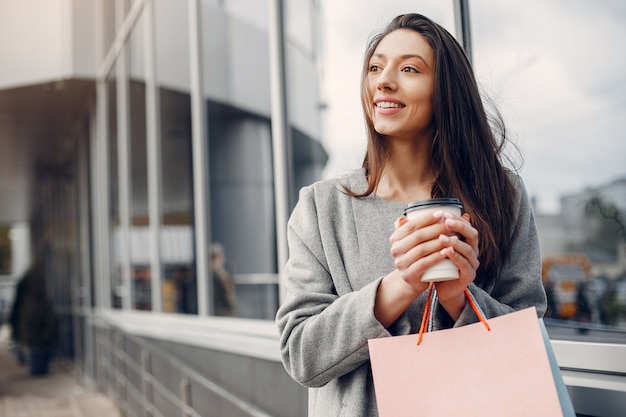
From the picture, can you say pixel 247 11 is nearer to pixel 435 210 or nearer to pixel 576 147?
pixel 576 147

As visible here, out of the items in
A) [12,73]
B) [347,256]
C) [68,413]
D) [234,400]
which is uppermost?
[12,73]

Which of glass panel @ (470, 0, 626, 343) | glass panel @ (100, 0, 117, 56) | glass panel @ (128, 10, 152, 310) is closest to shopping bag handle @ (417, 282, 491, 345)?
glass panel @ (470, 0, 626, 343)

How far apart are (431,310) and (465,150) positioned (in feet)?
0.86

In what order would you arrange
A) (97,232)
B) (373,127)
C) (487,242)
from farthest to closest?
(97,232) < (373,127) < (487,242)

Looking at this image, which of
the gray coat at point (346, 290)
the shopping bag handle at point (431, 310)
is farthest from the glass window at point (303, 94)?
the shopping bag handle at point (431, 310)

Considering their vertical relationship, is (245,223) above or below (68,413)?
above

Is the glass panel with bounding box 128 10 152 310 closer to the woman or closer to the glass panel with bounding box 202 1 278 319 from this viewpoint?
the glass panel with bounding box 202 1 278 319

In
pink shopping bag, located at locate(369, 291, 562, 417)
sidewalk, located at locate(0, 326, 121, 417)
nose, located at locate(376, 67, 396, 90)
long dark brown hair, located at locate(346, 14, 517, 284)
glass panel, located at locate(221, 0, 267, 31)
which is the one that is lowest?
sidewalk, located at locate(0, 326, 121, 417)

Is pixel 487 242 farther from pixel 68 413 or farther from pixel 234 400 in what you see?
pixel 68 413

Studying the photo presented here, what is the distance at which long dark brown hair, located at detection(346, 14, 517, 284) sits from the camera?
3.29ft

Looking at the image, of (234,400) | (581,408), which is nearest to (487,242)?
(581,408)

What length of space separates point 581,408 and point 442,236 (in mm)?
588

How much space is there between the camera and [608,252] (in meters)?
6.84

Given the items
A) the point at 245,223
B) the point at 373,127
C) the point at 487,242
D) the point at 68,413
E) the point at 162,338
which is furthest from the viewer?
the point at 68,413
